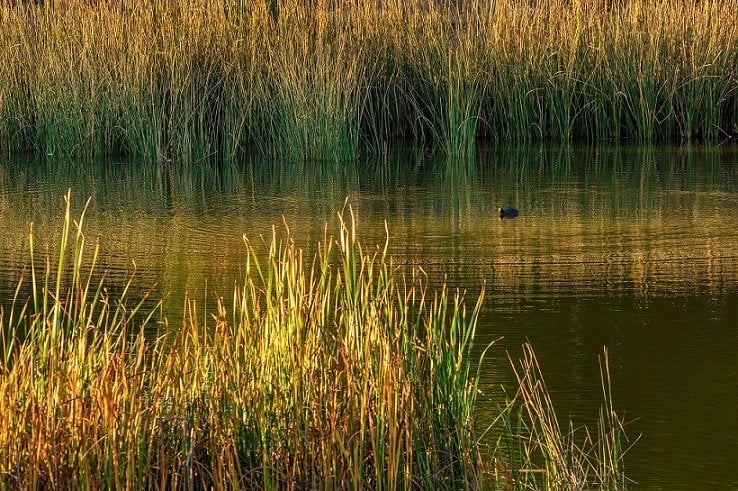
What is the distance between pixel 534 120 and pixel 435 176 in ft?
Result: 10.4

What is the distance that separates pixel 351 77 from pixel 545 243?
209 inches

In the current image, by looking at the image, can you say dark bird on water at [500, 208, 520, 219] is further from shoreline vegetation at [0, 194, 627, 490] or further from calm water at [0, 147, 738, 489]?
shoreline vegetation at [0, 194, 627, 490]

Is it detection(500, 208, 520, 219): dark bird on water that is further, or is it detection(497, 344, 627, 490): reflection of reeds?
detection(500, 208, 520, 219): dark bird on water

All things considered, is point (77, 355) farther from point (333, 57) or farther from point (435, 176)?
point (333, 57)

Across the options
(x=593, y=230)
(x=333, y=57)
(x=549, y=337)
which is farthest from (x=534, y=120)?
(x=549, y=337)

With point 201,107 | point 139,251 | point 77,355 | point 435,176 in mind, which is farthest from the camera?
point 201,107

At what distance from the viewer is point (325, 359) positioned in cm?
359

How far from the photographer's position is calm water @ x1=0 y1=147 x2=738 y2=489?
15.0ft

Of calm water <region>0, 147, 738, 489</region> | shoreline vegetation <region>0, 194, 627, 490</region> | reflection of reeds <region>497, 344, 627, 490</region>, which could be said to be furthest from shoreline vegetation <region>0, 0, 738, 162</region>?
shoreline vegetation <region>0, 194, 627, 490</region>

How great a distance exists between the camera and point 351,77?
12.3m

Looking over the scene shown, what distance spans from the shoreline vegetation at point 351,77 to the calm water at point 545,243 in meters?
0.67

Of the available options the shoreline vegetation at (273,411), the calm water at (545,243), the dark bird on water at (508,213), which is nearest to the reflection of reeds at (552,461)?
the shoreline vegetation at (273,411)

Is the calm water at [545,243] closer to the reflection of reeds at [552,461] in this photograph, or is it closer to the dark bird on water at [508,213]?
the dark bird on water at [508,213]

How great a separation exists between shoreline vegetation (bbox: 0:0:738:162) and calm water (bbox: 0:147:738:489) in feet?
2.20
